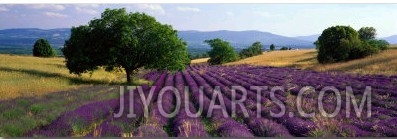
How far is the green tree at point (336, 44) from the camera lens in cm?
3609

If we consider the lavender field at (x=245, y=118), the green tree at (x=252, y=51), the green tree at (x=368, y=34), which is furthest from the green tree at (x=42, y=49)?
the lavender field at (x=245, y=118)

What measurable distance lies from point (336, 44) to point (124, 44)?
15519 mm

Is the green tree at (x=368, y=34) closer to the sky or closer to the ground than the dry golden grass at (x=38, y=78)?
closer to the sky

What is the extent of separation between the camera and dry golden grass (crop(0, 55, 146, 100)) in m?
18.2

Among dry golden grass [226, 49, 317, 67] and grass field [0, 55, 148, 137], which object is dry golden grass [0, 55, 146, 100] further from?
dry golden grass [226, 49, 317, 67]

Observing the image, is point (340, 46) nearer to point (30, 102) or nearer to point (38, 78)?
point (38, 78)

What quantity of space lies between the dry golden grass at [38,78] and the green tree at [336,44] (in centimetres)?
1253

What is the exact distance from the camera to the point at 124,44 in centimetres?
2880

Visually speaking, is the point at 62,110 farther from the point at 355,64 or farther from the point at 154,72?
the point at 154,72

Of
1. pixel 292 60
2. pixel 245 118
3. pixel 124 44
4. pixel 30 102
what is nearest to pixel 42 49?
pixel 292 60

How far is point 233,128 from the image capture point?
34.4 feet

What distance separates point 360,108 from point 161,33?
17542 millimetres

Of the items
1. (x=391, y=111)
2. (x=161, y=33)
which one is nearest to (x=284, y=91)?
(x=391, y=111)

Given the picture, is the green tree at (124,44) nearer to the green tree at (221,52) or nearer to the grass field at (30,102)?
the grass field at (30,102)
